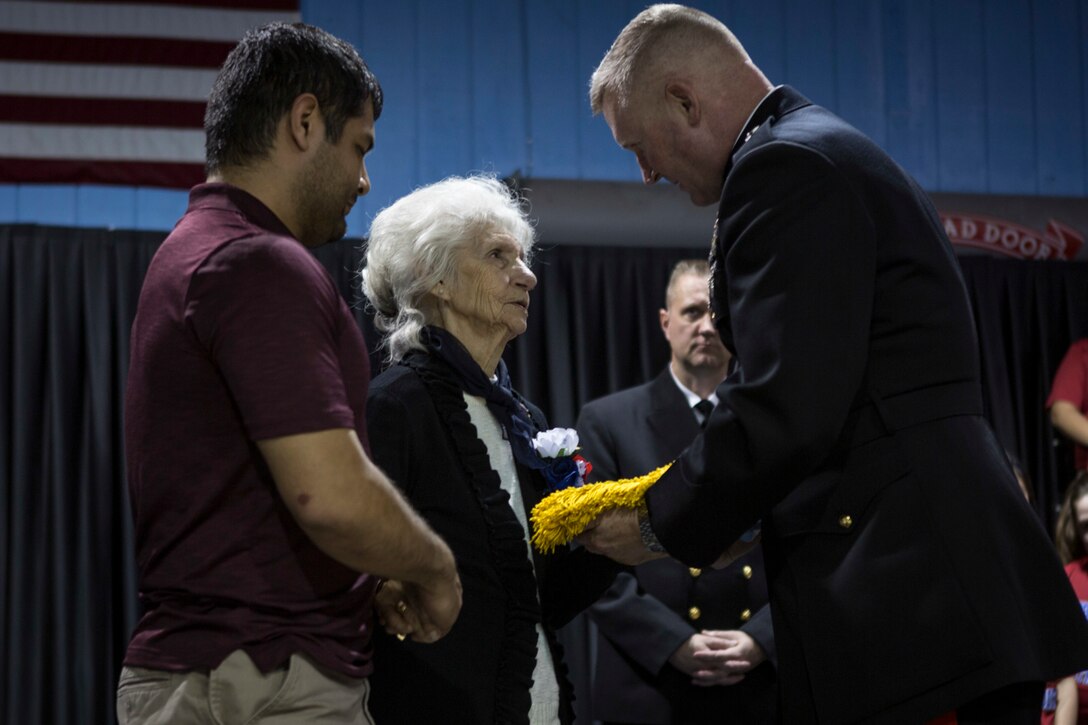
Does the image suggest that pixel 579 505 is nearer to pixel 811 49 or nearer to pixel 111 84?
pixel 111 84

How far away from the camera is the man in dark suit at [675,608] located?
343 cm

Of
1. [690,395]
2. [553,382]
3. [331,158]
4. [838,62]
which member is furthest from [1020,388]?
[331,158]

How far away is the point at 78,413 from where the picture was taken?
485 cm

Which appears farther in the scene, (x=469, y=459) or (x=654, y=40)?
(x=469, y=459)

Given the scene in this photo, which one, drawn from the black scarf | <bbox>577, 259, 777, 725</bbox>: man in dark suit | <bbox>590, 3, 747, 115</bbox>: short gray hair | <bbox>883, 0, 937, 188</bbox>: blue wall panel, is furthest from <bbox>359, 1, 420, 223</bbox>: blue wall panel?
<bbox>590, 3, 747, 115</bbox>: short gray hair

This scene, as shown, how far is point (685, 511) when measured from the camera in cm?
189

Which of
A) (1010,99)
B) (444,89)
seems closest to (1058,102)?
(1010,99)

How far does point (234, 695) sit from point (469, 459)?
0.87m

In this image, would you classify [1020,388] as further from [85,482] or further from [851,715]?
[851,715]

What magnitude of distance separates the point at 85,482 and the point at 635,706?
7.63ft

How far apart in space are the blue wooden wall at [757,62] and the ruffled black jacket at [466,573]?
3.14m

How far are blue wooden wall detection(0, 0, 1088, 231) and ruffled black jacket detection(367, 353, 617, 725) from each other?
10.3ft

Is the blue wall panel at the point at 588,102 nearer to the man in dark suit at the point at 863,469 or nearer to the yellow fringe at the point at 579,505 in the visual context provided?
the yellow fringe at the point at 579,505

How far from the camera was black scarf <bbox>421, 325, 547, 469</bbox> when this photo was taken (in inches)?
97.8
